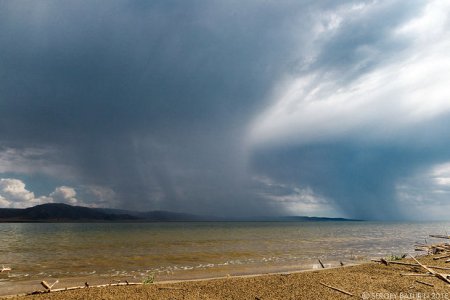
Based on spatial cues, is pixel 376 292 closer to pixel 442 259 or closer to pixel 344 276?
pixel 344 276

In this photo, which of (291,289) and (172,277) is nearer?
(291,289)

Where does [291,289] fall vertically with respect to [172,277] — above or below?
above

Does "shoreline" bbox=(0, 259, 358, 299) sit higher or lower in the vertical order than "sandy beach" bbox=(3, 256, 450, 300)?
lower

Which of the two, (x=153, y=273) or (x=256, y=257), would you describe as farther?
(x=256, y=257)

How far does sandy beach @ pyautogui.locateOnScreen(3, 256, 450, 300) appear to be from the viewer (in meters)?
13.9

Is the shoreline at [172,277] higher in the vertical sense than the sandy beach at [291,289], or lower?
lower

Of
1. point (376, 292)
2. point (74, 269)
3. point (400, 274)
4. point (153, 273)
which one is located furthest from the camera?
point (74, 269)

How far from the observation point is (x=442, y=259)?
24.6 m

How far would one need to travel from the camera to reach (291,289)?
50.0 feet

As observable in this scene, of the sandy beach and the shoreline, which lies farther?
the shoreline

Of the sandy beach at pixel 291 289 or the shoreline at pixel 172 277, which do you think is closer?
the sandy beach at pixel 291 289

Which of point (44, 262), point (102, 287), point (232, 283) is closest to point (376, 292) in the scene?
point (232, 283)

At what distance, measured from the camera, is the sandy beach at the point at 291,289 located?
45.6 feet

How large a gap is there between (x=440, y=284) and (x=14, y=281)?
27.0 meters
